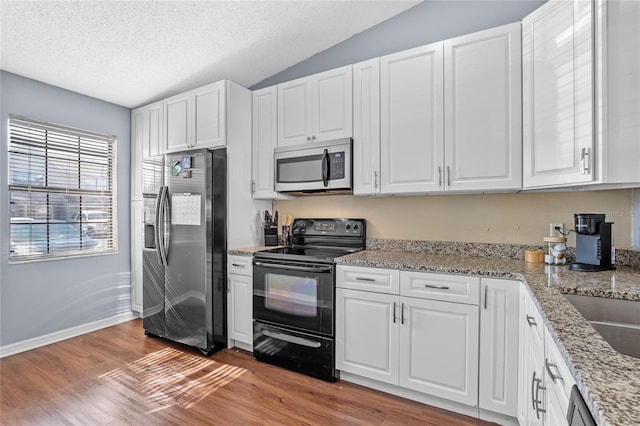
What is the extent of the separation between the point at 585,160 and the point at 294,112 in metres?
2.07

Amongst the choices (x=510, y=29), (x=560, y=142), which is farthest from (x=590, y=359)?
(x=510, y=29)

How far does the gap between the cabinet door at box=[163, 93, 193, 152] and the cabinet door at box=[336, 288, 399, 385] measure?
7.05ft

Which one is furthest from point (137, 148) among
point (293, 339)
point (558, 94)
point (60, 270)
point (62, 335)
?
point (558, 94)

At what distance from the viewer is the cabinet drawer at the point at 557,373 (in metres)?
0.82

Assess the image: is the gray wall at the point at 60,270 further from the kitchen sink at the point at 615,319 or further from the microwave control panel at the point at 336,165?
the kitchen sink at the point at 615,319

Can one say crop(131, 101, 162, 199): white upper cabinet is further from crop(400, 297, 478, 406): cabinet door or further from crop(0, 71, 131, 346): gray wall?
crop(400, 297, 478, 406): cabinet door

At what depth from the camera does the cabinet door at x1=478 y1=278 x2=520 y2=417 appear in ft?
5.77

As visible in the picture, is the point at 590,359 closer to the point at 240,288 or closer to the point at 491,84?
the point at 491,84

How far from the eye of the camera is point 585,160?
1616 millimetres

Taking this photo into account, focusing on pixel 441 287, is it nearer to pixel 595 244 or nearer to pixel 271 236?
pixel 595 244

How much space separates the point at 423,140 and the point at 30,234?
347cm

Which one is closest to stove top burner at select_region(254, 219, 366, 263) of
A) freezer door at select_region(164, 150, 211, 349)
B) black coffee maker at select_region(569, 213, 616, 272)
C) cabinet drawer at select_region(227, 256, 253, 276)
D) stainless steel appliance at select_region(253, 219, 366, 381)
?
stainless steel appliance at select_region(253, 219, 366, 381)

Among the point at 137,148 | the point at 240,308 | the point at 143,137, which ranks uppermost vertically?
the point at 143,137

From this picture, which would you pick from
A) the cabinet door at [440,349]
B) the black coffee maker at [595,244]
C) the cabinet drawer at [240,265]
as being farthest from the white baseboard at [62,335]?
the black coffee maker at [595,244]
